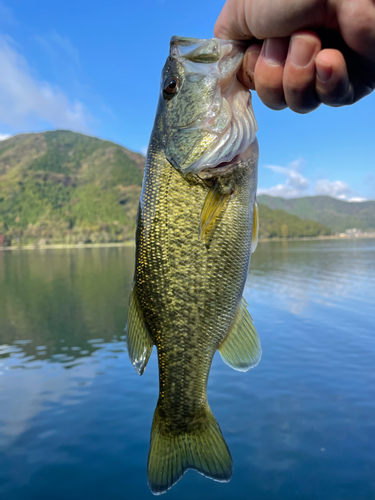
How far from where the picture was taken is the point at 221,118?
2.70 metres

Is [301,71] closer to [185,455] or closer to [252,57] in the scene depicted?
[252,57]

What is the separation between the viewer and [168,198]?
109 inches

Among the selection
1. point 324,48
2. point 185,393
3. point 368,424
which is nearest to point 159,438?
point 185,393

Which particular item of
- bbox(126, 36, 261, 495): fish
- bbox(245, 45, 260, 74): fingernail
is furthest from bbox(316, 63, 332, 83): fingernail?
bbox(126, 36, 261, 495): fish

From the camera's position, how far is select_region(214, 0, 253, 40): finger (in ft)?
7.20

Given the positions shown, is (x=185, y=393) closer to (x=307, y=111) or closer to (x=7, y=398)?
(x=307, y=111)

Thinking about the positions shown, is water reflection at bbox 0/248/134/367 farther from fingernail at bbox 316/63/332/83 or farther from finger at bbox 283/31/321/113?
fingernail at bbox 316/63/332/83

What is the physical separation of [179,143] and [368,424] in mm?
14583

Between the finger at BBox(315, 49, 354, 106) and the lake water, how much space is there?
464 inches

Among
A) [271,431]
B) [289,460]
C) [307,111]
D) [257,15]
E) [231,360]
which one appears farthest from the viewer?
[271,431]

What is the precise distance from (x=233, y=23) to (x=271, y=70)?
1.38 ft

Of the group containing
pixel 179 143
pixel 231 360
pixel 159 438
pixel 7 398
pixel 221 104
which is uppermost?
pixel 221 104

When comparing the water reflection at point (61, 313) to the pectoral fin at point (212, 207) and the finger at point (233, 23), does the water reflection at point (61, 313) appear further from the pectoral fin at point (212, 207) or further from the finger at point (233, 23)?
the finger at point (233, 23)

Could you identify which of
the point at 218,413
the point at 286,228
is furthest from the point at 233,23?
the point at 286,228
